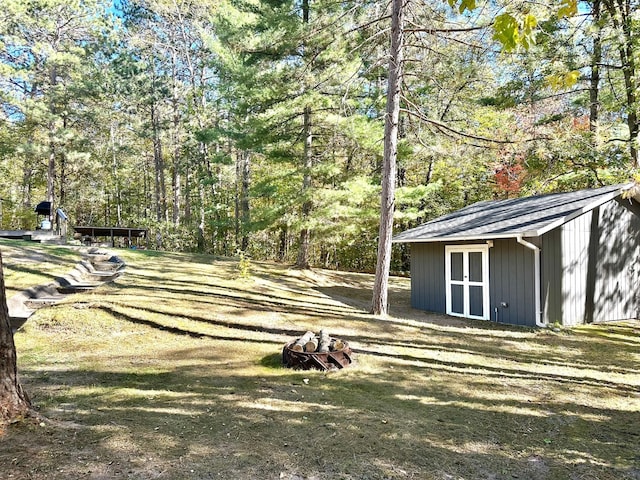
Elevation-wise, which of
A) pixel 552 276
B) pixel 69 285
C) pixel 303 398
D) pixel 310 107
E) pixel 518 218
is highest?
pixel 310 107

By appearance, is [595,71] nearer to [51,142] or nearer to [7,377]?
[7,377]

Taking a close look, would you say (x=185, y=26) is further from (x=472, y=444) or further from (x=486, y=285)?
(x=472, y=444)

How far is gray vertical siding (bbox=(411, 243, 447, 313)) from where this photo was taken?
418 inches

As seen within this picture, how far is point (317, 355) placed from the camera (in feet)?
16.9

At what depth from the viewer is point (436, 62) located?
9.54 meters

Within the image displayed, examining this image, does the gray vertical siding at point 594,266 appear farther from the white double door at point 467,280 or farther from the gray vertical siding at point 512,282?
the white double door at point 467,280

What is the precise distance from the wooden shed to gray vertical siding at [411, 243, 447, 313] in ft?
0.23

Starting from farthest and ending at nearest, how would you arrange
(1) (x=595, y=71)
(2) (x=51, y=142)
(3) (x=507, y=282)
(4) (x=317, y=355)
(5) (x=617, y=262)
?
(2) (x=51, y=142) → (1) (x=595, y=71) → (5) (x=617, y=262) → (3) (x=507, y=282) → (4) (x=317, y=355)

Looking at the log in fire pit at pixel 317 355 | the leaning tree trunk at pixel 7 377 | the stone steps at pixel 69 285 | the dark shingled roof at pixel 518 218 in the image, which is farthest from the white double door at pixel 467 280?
the leaning tree trunk at pixel 7 377

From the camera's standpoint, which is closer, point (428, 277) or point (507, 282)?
point (507, 282)

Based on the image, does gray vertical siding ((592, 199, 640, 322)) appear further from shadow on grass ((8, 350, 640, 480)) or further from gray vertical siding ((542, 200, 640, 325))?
shadow on grass ((8, 350, 640, 480))

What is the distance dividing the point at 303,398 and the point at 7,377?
2504 millimetres

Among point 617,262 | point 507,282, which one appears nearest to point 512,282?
point 507,282

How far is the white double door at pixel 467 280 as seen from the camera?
9.50 m
